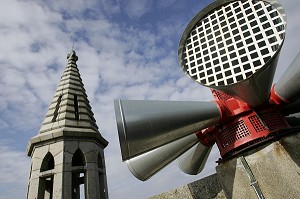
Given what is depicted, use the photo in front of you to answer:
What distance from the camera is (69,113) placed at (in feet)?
38.3

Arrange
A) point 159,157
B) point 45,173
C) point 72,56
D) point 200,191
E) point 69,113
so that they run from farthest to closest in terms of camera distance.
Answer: point 72,56 → point 69,113 → point 45,173 → point 159,157 → point 200,191

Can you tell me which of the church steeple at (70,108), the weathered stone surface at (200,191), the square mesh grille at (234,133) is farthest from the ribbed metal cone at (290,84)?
the church steeple at (70,108)

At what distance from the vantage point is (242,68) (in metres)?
3.49

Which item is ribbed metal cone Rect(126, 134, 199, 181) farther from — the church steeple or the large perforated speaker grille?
the church steeple

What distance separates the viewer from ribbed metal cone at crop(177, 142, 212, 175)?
18.5 ft

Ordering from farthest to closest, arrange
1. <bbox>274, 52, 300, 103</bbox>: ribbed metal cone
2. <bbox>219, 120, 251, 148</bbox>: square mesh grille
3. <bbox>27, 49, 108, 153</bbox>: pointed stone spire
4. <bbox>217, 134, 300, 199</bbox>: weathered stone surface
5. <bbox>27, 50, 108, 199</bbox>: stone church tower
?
1. <bbox>27, 49, 108, 153</bbox>: pointed stone spire
2. <bbox>27, 50, 108, 199</bbox>: stone church tower
3. <bbox>219, 120, 251, 148</bbox>: square mesh grille
4. <bbox>274, 52, 300, 103</bbox>: ribbed metal cone
5. <bbox>217, 134, 300, 199</bbox>: weathered stone surface

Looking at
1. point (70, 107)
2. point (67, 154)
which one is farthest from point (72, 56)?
point (67, 154)

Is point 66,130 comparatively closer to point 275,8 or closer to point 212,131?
point 212,131

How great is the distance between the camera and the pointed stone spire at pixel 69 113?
1033cm

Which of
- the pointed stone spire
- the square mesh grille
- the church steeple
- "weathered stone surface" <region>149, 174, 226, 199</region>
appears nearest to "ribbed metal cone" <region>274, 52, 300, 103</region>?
the square mesh grille

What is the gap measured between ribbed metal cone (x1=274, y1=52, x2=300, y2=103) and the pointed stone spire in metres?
8.40

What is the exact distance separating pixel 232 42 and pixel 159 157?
2.90 meters

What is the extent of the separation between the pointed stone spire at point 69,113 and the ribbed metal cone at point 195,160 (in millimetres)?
5423

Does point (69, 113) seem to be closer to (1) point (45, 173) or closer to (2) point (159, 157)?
(1) point (45, 173)
